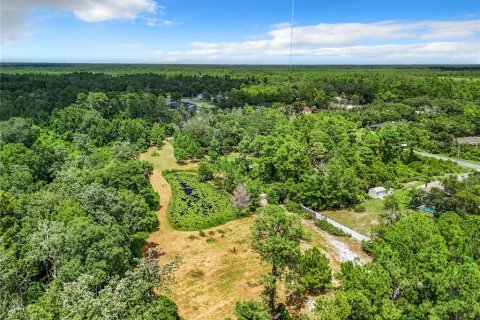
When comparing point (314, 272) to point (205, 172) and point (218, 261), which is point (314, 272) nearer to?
point (218, 261)

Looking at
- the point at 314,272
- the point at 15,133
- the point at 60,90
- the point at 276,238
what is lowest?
the point at 314,272

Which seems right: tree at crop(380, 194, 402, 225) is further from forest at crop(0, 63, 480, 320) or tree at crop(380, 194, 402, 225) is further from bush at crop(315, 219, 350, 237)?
bush at crop(315, 219, 350, 237)

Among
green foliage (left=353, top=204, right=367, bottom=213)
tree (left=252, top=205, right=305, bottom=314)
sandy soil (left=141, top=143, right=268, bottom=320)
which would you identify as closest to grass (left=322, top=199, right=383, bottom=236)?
green foliage (left=353, top=204, right=367, bottom=213)

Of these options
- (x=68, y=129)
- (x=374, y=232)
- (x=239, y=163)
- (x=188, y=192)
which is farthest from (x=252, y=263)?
(x=68, y=129)

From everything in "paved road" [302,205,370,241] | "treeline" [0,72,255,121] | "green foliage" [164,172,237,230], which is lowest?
"green foliage" [164,172,237,230]

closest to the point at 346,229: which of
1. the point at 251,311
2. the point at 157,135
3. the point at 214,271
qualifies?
the point at 214,271

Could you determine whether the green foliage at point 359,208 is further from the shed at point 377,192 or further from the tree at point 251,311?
the tree at point 251,311

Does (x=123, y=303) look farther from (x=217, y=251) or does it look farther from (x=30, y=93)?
(x=30, y=93)

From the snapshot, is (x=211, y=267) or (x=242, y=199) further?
(x=242, y=199)
